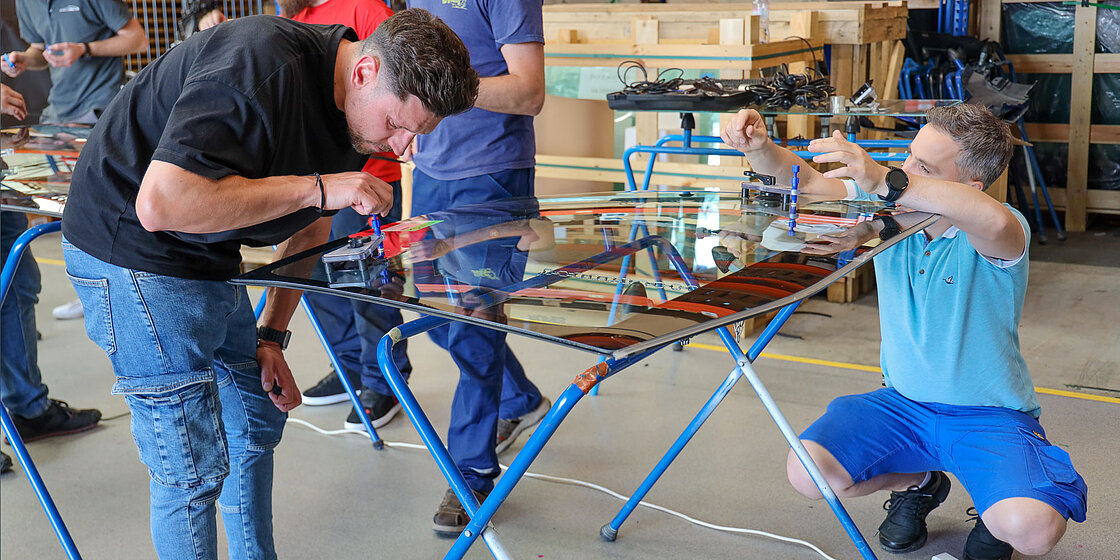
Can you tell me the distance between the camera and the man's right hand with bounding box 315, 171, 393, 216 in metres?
1.41

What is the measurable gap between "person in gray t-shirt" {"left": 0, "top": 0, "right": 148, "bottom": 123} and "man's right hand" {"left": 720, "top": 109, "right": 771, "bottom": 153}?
284 cm

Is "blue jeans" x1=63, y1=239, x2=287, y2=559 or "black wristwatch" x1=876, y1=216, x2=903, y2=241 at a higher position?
"black wristwatch" x1=876, y1=216, x2=903, y2=241

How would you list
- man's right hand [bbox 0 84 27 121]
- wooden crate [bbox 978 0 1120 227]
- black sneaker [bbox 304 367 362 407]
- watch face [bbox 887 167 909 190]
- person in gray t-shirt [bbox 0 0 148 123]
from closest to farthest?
watch face [bbox 887 167 909 190]
black sneaker [bbox 304 367 362 407]
man's right hand [bbox 0 84 27 121]
person in gray t-shirt [bbox 0 0 148 123]
wooden crate [bbox 978 0 1120 227]

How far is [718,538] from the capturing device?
227 cm

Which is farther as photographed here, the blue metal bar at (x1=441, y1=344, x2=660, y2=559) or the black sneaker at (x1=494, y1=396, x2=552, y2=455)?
the black sneaker at (x1=494, y1=396, x2=552, y2=455)

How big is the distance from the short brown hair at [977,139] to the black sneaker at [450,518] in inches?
52.8

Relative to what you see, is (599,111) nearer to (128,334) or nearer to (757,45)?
(757,45)

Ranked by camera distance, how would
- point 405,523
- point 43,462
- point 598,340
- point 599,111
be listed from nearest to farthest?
point 598,340
point 405,523
point 43,462
point 599,111

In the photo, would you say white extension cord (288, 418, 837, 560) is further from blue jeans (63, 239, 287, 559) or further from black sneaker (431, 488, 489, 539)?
blue jeans (63, 239, 287, 559)

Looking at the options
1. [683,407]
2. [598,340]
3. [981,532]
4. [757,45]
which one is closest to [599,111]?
[757,45]

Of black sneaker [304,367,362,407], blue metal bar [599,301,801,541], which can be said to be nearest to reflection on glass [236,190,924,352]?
blue metal bar [599,301,801,541]

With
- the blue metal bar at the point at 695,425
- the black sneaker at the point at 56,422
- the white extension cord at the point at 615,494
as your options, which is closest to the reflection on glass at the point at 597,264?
the blue metal bar at the point at 695,425

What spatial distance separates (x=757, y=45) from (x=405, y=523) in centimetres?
225

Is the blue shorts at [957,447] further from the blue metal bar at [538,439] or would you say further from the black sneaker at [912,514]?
the blue metal bar at [538,439]
